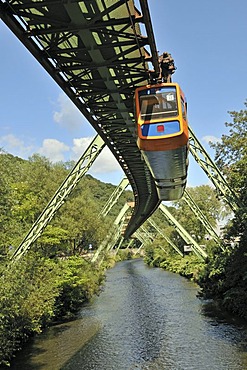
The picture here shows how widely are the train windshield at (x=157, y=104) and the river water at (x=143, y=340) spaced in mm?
10430

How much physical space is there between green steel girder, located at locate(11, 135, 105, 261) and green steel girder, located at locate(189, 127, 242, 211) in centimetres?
665

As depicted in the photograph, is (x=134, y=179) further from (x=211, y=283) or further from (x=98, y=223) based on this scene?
(x=211, y=283)

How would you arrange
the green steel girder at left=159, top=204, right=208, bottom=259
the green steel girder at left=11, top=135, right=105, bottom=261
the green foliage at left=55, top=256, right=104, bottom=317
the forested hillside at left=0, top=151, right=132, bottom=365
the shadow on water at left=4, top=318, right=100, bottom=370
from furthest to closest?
the green steel girder at left=159, top=204, right=208, bottom=259 < the green foliage at left=55, top=256, right=104, bottom=317 < the green steel girder at left=11, top=135, right=105, bottom=261 < the shadow on water at left=4, top=318, right=100, bottom=370 < the forested hillside at left=0, top=151, right=132, bottom=365

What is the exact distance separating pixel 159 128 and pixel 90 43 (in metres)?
3.09

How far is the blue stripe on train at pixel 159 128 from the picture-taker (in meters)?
10.6

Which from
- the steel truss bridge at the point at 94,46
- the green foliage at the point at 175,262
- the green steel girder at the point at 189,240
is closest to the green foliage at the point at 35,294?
the steel truss bridge at the point at 94,46

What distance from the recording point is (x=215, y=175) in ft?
85.1

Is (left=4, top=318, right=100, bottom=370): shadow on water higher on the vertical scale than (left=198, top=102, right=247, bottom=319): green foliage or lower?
lower

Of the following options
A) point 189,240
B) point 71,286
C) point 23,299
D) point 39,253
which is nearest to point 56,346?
point 23,299

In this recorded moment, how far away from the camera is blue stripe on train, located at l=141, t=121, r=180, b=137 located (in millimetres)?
10609

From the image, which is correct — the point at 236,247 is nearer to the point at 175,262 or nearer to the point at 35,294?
the point at 35,294

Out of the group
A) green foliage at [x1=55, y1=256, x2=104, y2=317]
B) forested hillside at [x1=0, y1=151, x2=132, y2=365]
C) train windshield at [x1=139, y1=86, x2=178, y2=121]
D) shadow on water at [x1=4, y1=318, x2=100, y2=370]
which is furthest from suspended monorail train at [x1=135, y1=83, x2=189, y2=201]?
green foliage at [x1=55, y1=256, x2=104, y2=317]

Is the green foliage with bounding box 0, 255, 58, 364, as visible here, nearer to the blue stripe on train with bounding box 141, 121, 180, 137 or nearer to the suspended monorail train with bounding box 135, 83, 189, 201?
the suspended monorail train with bounding box 135, 83, 189, 201

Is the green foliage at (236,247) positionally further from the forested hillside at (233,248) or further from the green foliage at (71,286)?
the green foliage at (71,286)
